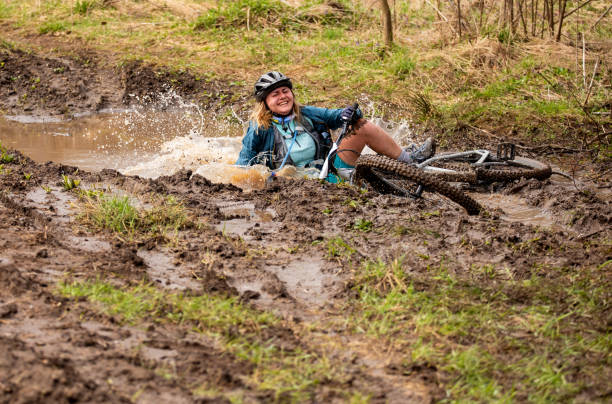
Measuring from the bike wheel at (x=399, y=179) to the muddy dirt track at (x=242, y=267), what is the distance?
0.15 meters

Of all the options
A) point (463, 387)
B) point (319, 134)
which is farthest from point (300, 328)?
point (319, 134)

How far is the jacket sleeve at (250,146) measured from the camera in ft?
22.6

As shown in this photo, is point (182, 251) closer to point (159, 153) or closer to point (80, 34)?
point (159, 153)

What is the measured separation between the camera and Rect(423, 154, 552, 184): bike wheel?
6145mm

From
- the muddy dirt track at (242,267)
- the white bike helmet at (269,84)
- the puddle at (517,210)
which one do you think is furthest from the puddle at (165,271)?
the puddle at (517,210)

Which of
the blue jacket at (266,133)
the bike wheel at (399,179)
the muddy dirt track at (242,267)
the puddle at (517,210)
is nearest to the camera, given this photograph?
the muddy dirt track at (242,267)

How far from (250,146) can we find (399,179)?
166 centimetres

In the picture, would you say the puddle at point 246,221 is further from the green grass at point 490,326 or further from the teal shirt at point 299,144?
the green grass at point 490,326

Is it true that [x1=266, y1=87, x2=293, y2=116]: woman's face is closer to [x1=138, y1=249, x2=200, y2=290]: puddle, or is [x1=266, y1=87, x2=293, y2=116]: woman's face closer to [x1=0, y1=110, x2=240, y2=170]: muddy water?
[x1=0, y1=110, x2=240, y2=170]: muddy water

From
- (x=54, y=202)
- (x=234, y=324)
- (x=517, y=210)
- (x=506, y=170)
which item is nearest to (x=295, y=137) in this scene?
(x=506, y=170)

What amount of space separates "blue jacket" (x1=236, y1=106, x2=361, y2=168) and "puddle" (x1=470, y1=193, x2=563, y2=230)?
160 cm

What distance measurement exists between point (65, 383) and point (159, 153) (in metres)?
6.44

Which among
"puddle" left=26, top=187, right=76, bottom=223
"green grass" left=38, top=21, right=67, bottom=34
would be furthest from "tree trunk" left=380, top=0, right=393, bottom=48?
"puddle" left=26, top=187, right=76, bottom=223

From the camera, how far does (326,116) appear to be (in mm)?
6914
